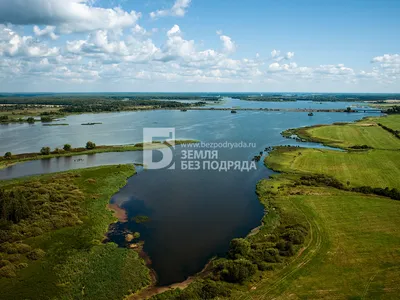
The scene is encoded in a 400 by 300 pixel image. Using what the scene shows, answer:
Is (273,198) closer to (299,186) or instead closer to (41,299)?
(299,186)

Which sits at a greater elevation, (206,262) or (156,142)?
(156,142)

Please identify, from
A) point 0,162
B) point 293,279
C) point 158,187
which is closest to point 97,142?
point 0,162

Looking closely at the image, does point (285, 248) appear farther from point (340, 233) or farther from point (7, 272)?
point (7, 272)

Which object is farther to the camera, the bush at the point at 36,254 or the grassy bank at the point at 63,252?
the bush at the point at 36,254

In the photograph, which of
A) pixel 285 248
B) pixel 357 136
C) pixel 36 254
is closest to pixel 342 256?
pixel 285 248

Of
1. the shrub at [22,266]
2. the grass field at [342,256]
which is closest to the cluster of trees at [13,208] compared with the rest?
the shrub at [22,266]

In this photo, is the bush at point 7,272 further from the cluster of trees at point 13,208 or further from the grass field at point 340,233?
the grass field at point 340,233
